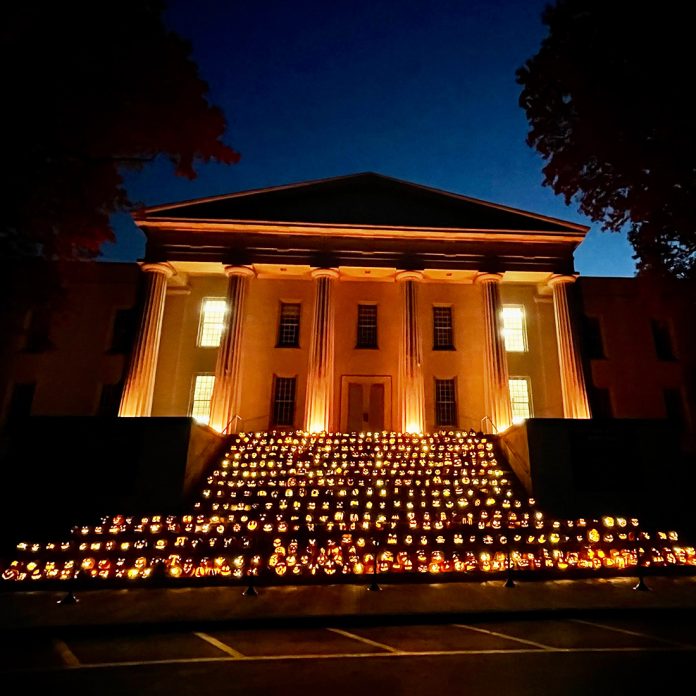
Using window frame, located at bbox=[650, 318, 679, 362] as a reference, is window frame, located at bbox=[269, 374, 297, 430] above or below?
below

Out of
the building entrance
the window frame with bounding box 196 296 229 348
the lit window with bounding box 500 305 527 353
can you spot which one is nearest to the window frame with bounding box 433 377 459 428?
the building entrance

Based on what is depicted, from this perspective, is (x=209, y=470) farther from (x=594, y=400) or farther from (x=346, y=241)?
(x=594, y=400)

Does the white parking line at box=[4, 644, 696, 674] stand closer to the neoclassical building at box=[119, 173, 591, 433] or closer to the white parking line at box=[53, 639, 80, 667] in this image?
the white parking line at box=[53, 639, 80, 667]

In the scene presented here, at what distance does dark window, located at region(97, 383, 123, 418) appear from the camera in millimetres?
19938

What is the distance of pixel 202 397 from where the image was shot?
20.4 meters

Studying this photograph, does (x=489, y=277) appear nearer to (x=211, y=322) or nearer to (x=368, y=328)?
(x=368, y=328)

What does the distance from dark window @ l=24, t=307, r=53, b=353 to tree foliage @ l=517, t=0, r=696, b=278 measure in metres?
22.4

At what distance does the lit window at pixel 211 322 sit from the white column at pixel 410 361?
28.9 feet

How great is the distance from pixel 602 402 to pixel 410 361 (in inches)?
399

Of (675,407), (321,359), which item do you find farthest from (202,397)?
(675,407)

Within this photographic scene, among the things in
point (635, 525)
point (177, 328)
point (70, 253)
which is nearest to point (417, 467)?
point (635, 525)

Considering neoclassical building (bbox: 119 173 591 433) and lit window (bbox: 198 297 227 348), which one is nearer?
neoclassical building (bbox: 119 173 591 433)

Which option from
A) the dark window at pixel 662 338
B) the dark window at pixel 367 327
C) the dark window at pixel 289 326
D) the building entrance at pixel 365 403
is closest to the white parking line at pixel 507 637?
the building entrance at pixel 365 403

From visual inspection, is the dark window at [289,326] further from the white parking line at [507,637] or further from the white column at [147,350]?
the white parking line at [507,637]
